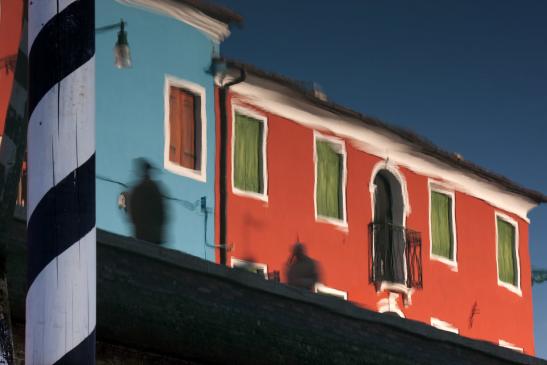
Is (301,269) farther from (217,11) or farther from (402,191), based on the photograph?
(217,11)

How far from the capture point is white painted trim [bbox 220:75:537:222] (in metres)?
20.5

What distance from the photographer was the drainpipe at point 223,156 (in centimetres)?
1936

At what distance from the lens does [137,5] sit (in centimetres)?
1877

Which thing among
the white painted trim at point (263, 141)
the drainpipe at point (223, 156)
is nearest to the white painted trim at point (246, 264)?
the drainpipe at point (223, 156)

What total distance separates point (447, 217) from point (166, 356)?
19073 millimetres

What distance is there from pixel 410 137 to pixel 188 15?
5927mm

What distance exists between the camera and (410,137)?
23.4m

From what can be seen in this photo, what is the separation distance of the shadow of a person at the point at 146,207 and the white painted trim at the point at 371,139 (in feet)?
8.88

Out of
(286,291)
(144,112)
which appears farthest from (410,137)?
(286,291)

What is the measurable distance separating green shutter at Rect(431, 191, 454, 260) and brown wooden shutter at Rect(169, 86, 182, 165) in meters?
7.89

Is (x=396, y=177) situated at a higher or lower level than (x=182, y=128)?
higher

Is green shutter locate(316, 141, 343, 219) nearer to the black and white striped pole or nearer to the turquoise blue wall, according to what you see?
the turquoise blue wall

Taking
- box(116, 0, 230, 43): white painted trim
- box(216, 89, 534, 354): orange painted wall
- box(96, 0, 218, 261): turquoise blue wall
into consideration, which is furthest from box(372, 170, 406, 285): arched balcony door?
box(116, 0, 230, 43): white painted trim

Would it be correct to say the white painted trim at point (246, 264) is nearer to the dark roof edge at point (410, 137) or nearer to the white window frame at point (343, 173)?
the white window frame at point (343, 173)
